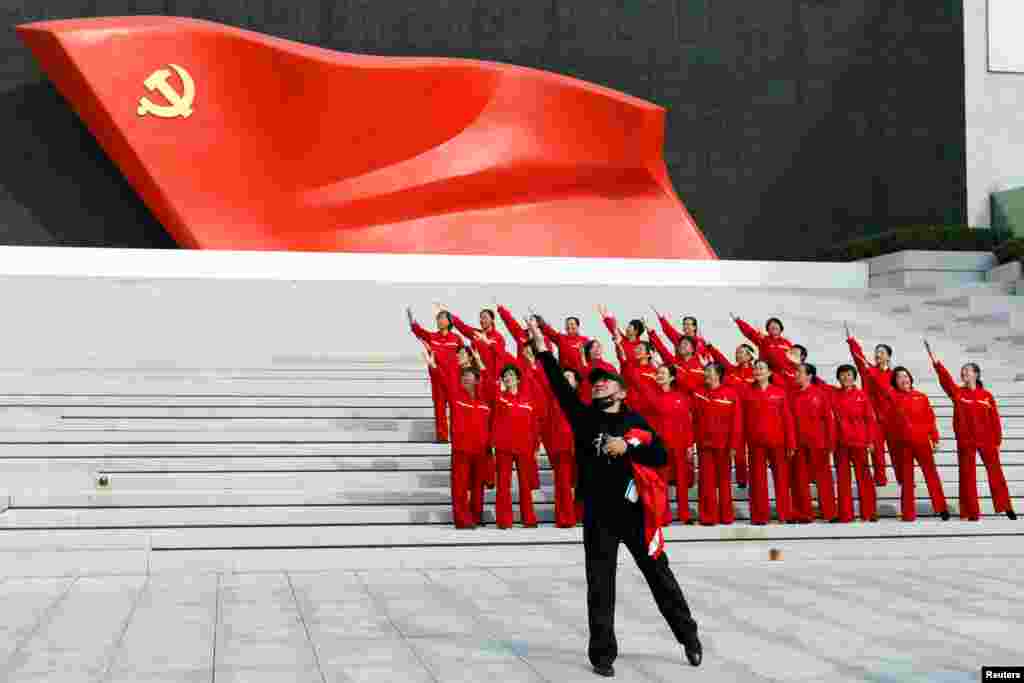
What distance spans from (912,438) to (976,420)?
491 millimetres

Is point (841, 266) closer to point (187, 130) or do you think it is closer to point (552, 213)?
point (552, 213)

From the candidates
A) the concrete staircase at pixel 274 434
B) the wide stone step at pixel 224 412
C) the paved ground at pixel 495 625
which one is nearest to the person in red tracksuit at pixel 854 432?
the concrete staircase at pixel 274 434

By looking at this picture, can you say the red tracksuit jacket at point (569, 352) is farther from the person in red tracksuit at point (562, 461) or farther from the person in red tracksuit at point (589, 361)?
the person in red tracksuit at point (562, 461)

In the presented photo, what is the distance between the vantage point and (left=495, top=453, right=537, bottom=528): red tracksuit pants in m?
7.73

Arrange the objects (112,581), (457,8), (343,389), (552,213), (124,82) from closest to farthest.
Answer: (112,581) → (343,389) → (124,82) → (552,213) → (457,8)

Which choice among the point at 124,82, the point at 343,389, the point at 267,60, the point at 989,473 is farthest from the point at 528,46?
the point at 989,473

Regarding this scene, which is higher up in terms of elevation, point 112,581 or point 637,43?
point 637,43

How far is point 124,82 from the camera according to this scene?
1593 centimetres

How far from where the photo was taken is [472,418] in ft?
25.8

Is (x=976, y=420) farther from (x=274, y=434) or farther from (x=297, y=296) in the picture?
(x=297, y=296)

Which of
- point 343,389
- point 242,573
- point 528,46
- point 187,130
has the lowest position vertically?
point 242,573

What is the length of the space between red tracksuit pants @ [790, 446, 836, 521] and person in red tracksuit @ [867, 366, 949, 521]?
491mm

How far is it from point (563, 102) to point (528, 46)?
107 inches

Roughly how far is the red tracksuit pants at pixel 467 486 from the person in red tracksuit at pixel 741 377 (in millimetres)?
1675
